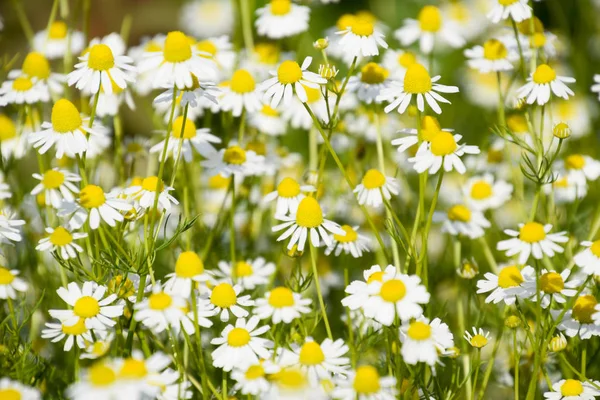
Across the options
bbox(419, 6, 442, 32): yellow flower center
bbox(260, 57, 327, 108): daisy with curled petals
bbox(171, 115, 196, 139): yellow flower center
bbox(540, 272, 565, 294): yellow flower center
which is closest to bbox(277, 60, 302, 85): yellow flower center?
bbox(260, 57, 327, 108): daisy with curled petals

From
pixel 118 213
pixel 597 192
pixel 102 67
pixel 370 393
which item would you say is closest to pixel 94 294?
pixel 118 213

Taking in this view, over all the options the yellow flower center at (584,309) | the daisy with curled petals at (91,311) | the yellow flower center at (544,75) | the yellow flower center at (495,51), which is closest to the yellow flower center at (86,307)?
the daisy with curled petals at (91,311)

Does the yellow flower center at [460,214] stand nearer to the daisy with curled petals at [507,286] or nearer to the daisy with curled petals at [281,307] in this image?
the daisy with curled petals at [507,286]

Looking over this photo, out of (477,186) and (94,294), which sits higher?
(94,294)

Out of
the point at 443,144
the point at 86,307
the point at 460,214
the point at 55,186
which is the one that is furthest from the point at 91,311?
the point at 460,214

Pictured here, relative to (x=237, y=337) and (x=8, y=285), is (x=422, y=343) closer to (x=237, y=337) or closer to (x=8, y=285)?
(x=237, y=337)

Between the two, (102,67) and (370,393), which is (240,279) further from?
(370,393)

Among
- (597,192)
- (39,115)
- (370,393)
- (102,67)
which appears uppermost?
(102,67)
